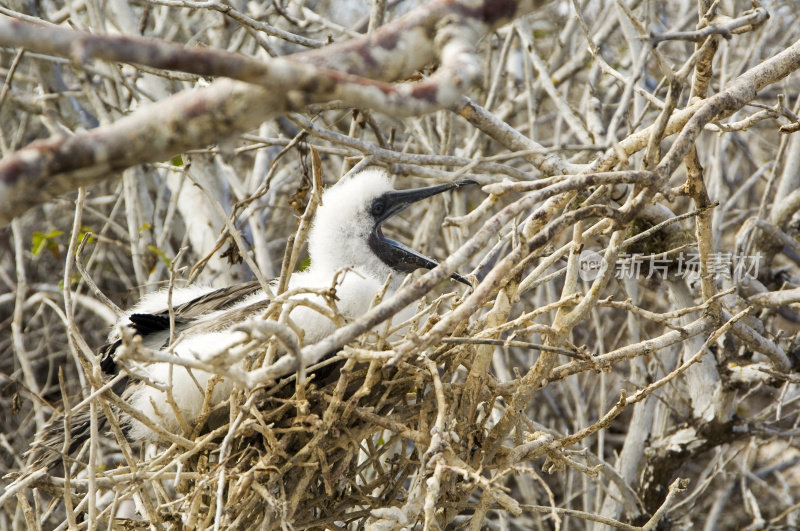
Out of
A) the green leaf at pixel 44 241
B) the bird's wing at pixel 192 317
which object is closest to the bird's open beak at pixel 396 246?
the bird's wing at pixel 192 317

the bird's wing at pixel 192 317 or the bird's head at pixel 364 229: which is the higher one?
the bird's head at pixel 364 229

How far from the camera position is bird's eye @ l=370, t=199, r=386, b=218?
2.94 m

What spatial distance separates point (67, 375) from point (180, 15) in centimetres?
206

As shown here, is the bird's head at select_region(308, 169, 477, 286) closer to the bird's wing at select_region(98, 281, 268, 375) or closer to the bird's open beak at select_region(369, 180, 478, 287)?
the bird's open beak at select_region(369, 180, 478, 287)

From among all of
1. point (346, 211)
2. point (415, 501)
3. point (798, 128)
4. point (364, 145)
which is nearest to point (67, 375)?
point (346, 211)

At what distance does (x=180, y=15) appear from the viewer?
15.0 feet

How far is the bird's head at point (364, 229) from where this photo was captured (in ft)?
9.50

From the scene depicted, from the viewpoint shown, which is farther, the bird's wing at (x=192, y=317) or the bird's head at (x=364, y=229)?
the bird's head at (x=364, y=229)

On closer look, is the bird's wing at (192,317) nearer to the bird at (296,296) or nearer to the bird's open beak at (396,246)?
the bird at (296,296)

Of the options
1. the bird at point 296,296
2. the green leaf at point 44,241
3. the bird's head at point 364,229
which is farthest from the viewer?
the green leaf at point 44,241

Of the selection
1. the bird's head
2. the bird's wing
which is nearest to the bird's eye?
the bird's head

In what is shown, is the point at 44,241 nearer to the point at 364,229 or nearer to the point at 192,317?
the point at 192,317

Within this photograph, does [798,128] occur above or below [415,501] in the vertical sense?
above

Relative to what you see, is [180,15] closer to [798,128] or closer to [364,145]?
[364,145]
